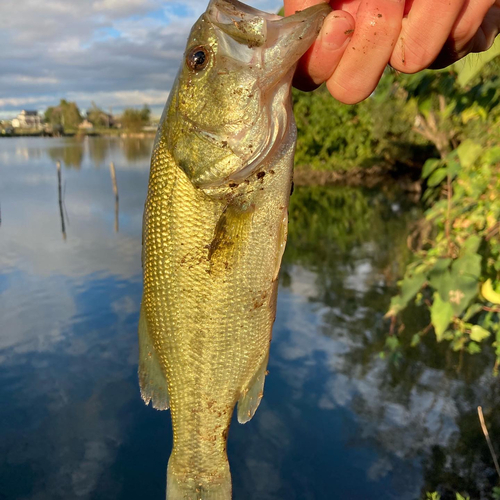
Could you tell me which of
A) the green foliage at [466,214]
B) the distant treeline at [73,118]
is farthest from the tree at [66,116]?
the green foliage at [466,214]

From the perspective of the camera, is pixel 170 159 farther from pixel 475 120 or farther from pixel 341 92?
pixel 475 120

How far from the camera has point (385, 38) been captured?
4.94 ft

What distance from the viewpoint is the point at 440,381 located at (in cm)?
817

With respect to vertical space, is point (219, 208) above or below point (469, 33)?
below

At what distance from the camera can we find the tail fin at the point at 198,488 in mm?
2168

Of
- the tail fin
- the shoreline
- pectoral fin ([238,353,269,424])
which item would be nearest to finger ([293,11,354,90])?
pectoral fin ([238,353,269,424])

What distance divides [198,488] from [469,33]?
2077 millimetres

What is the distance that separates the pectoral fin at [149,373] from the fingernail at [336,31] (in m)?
1.28

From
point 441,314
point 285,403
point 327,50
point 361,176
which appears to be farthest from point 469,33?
point 361,176

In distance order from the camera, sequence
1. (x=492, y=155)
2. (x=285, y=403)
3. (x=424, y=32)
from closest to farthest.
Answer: (x=424, y=32), (x=492, y=155), (x=285, y=403)

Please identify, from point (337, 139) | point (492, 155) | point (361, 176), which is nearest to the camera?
point (492, 155)

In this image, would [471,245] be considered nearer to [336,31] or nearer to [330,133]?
[336,31]

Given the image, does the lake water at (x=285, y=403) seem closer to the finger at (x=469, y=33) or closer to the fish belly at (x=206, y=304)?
the fish belly at (x=206, y=304)

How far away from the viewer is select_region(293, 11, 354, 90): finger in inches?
61.1
